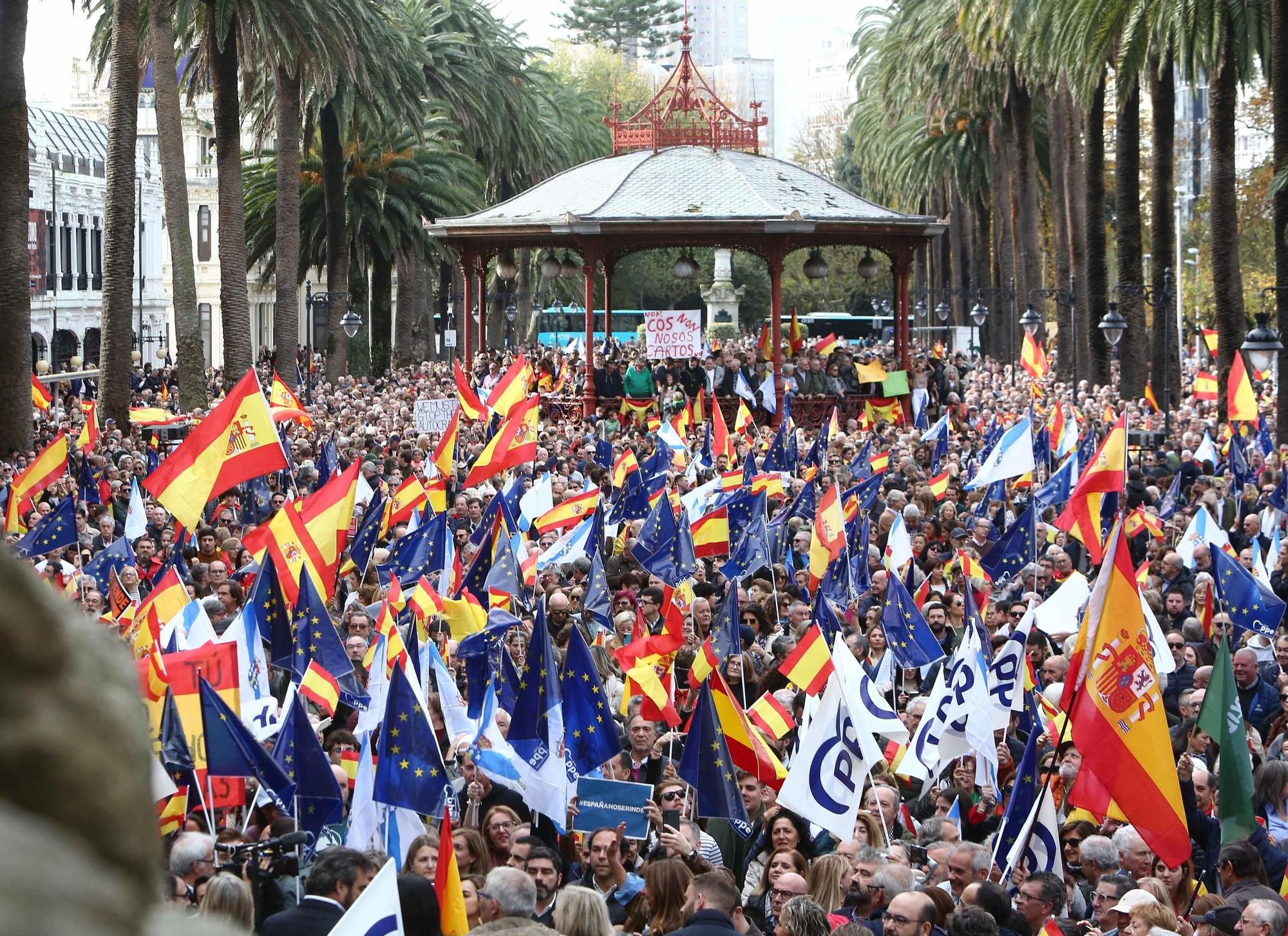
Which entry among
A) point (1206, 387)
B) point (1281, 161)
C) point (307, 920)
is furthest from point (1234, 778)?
point (1206, 387)

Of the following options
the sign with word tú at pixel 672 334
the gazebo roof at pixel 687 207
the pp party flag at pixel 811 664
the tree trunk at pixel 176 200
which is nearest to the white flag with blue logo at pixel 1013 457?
the pp party flag at pixel 811 664

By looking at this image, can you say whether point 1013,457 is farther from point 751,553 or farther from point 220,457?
point 220,457

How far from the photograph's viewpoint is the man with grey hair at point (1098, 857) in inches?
304

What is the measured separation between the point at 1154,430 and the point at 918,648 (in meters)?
17.5

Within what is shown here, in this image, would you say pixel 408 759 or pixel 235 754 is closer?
pixel 235 754

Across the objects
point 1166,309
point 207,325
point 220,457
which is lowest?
point 220,457

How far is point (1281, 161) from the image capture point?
25453 mm

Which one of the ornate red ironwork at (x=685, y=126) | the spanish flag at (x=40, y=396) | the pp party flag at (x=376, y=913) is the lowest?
the pp party flag at (x=376, y=913)

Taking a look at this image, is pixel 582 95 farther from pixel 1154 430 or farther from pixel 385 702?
pixel 385 702

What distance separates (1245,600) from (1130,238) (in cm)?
2478

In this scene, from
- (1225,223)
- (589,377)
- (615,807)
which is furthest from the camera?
(589,377)

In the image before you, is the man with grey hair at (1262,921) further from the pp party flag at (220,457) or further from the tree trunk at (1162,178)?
the tree trunk at (1162,178)

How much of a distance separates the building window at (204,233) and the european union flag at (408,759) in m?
78.1

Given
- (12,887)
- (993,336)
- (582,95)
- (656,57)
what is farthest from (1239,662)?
(656,57)
